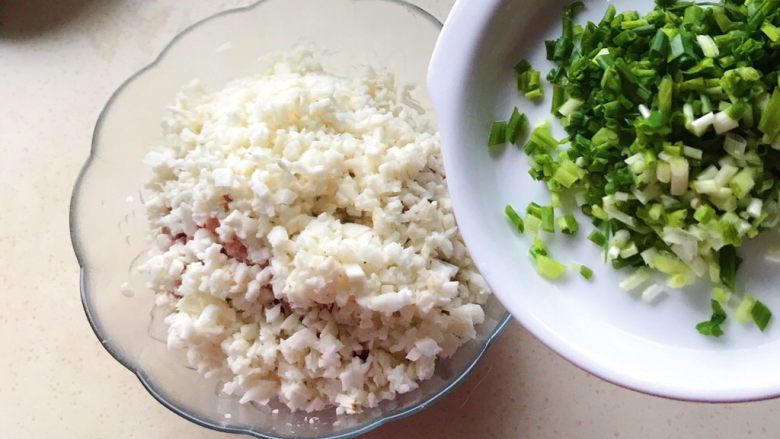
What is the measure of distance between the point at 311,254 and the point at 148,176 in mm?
416

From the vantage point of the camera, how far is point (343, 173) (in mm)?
1021

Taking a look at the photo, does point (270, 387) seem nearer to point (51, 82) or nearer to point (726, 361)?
point (726, 361)

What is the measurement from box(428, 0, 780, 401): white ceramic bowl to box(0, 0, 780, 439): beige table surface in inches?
11.1

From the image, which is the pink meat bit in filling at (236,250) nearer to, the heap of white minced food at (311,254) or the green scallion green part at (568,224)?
the heap of white minced food at (311,254)

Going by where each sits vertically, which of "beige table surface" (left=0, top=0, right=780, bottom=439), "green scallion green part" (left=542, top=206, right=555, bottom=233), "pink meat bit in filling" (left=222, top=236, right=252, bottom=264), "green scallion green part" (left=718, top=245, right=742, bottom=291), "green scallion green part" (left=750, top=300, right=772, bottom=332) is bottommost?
"beige table surface" (left=0, top=0, right=780, bottom=439)

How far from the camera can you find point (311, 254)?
0.96 m

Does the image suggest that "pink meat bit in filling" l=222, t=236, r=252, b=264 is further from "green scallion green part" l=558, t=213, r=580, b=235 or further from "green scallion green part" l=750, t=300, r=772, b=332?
"green scallion green part" l=750, t=300, r=772, b=332

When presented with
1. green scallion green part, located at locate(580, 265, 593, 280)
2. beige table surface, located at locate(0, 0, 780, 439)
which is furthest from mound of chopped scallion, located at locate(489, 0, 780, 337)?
beige table surface, located at locate(0, 0, 780, 439)

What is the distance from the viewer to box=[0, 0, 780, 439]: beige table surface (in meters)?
1.17

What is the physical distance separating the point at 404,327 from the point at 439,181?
214 millimetres

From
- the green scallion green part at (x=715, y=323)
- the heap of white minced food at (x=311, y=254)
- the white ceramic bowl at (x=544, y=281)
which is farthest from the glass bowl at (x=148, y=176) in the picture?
the green scallion green part at (x=715, y=323)

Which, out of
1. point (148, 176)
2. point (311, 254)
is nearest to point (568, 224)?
point (311, 254)

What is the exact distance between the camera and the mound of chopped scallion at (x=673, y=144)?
833 mm

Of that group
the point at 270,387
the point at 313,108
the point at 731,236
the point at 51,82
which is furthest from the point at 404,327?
the point at 51,82
